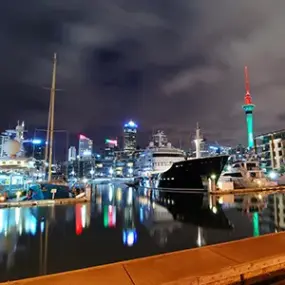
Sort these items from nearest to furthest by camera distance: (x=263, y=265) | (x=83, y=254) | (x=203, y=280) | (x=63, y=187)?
1. (x=203, y=280)
2. (x=263, y=265)
3. (x=83, y=254)
4. (x=63, y=187)

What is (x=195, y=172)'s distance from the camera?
135 ft

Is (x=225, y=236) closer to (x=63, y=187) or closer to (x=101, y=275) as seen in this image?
(x=101, y=275)

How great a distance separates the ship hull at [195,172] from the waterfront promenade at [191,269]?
108ft

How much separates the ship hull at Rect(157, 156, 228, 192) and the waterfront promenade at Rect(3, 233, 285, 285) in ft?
108

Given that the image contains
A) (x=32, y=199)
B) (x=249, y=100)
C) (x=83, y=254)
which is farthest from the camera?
(x=249, y=100)

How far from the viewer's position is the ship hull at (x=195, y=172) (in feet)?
129

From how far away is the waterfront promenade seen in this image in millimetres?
5105

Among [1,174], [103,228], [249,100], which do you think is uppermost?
[249,100]

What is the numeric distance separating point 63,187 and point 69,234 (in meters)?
16.6

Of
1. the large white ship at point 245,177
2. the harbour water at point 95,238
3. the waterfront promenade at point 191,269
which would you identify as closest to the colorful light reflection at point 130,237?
the harbour water at point 95,238

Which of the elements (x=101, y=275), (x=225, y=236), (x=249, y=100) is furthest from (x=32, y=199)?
(x=249, y=100)

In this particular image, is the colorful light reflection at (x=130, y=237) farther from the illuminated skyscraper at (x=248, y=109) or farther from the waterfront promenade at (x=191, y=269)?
the illuminated skyscraper at (x=248, y=109)

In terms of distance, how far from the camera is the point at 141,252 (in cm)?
907

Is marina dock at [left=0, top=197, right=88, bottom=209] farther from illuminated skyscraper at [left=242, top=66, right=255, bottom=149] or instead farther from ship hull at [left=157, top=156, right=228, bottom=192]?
illuminated skyscraper at [left=242, top=66, right=255, bottom=149]
